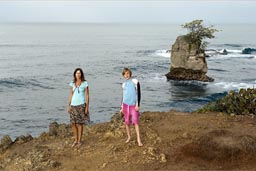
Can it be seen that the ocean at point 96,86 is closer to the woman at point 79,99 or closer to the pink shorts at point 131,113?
the woman at point 79,99

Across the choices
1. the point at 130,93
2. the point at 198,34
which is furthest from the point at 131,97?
the point at 198,34

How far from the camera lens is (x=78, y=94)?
444 inches

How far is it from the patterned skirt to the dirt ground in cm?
89

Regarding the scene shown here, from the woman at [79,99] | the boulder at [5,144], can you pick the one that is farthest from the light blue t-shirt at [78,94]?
the boulder at [5,144]

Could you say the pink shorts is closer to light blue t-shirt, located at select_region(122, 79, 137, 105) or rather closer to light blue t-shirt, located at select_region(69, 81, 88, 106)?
light blue t-shirt, located at select_region(122, 79, 137, 105)

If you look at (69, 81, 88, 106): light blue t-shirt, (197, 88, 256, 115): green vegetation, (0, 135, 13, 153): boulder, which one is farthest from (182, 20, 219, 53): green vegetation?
(69, 81, 88, 106): light blue t-shirt

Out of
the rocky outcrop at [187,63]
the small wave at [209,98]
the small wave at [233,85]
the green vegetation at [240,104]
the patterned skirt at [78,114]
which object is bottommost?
the small wave at [209,98]

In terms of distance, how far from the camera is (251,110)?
14930mm

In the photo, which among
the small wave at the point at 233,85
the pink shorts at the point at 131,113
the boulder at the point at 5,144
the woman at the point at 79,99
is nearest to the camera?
the pink shorts at the point at 131,113

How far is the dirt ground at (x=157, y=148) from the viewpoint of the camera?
993 cm

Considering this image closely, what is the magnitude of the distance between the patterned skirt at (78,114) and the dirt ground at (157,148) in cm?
89

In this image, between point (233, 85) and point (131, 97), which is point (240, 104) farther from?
point (233, 85)

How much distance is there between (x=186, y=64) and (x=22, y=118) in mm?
22637

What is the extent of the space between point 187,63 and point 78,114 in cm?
3435
